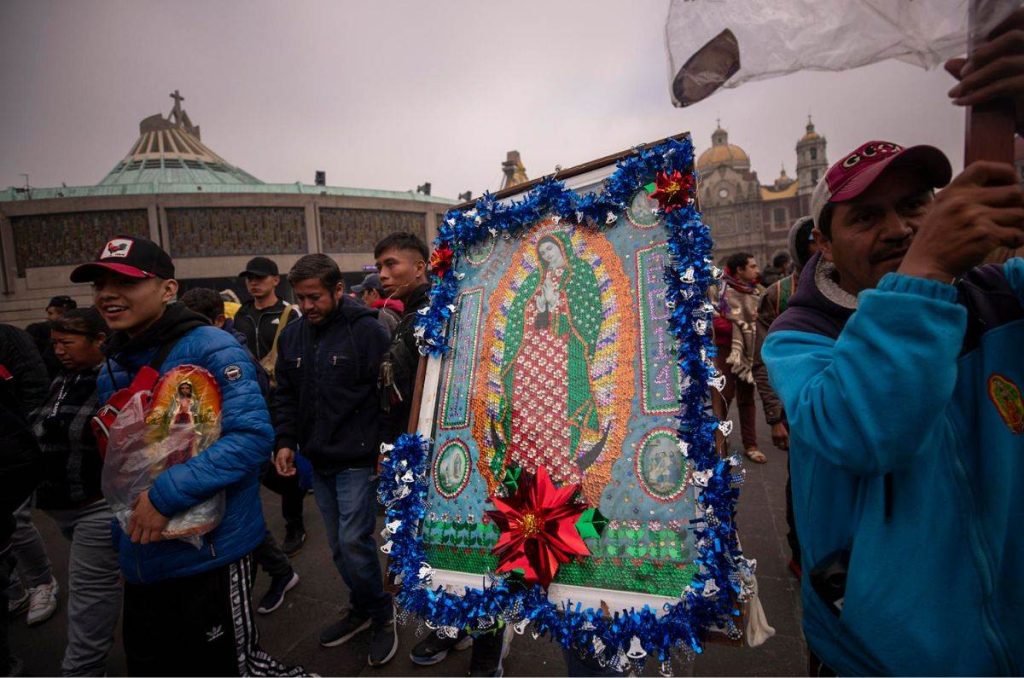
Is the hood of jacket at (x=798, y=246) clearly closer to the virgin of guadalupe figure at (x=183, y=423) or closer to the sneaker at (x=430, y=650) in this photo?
the sneaker at (x=430, y=650)

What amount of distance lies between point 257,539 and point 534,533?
149 centimetres

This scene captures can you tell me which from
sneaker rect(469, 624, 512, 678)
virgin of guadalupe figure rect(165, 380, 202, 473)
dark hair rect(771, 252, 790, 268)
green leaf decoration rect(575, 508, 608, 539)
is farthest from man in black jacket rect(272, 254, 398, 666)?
dark hair rect(771, 252, 790, 268)

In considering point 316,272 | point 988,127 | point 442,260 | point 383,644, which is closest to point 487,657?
point 383,644

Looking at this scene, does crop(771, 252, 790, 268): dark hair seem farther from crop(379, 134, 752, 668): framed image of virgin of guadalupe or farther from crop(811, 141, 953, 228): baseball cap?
crop(811, 141, 953, 228): baseball cap

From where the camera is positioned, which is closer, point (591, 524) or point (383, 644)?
point (591, 524)

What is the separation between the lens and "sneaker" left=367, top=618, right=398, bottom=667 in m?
2.80

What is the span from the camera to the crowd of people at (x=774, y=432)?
0.86 meters

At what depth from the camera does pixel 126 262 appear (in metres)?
2.09

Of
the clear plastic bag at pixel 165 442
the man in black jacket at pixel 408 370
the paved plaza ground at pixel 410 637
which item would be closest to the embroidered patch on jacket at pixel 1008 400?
the paved plaza ground at pixel 410 637

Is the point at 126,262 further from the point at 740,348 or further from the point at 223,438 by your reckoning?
the point at 740,348

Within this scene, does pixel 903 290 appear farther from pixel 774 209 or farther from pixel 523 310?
pixel 774 209

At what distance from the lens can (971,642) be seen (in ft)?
3.09

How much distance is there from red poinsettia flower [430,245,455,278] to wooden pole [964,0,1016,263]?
1624 millimetres

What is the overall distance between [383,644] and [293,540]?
1.87m
